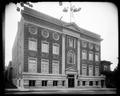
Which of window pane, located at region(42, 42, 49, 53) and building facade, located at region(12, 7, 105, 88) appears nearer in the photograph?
building facade, located at region(12, 7, 105, 88)

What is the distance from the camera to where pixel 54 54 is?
47.8 feet

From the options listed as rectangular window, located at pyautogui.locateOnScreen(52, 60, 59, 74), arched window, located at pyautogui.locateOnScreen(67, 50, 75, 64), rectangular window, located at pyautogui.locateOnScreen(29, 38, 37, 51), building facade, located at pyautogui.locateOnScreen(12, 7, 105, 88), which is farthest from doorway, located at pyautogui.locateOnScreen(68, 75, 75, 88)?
rectangular window, located at pyautogui.locateOnScreen(29, 38, 37, 51)

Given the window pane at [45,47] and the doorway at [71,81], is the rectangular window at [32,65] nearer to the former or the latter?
the window pane at [45,47]

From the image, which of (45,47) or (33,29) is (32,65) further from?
(33,29)

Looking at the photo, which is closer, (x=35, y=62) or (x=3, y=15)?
(x=3, y=15)

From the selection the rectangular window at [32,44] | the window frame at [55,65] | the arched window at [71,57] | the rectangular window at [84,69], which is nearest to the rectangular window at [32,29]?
the rectangular window at [32,44]

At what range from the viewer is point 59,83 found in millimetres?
14391

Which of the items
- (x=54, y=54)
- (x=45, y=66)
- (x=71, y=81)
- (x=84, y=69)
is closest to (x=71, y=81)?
(x=71, y=81)

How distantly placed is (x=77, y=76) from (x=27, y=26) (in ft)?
27.3

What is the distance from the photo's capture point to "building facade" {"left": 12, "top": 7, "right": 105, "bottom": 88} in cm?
1255

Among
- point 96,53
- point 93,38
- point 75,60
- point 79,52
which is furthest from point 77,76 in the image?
point 93,38

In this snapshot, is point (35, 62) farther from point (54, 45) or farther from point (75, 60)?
point (75, 60)

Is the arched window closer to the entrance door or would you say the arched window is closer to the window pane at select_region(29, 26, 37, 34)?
the entrance door

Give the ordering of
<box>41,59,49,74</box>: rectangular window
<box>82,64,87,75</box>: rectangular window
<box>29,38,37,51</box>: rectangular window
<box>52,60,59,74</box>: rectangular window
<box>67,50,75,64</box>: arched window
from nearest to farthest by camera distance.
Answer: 1. <box>29,38,37,51</box>: rectangular window
2. <box>41,59,49,74</box>: rectangular window
3. <box>52,60,59,74</box>: rectangular window
4. <box>67,50,75,64</box>: arched window
5. <box>82,64,87,75</box>: rectangular window
